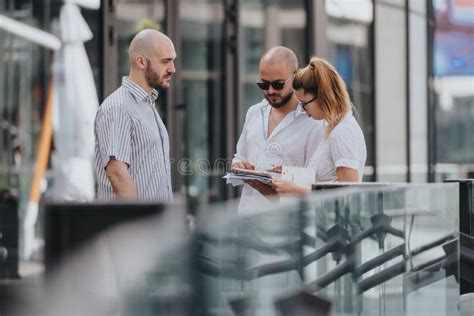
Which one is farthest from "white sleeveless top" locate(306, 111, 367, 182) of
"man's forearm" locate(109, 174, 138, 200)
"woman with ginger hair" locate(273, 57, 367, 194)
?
"man's forearm" locate(109, 174, 138, 200)

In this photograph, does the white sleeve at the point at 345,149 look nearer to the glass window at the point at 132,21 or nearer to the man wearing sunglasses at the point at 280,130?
the man wearing sunglasses at the point at 280,130

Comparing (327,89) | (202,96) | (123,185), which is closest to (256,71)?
(202,96)

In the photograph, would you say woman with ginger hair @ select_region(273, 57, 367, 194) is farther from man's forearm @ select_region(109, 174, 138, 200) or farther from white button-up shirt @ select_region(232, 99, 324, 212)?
man's forearm @ select_region(109, 174, 138, 200)

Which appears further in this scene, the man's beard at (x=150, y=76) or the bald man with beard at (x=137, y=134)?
the man's beard at (x=150, y=76)

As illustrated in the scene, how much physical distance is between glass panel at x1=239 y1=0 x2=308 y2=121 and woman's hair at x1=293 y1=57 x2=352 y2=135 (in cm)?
759

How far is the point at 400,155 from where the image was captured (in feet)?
58.9

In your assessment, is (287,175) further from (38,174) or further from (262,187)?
(38,174)

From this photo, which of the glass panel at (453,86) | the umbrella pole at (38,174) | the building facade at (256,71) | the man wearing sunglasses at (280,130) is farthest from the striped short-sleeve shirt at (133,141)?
the glass panel at (453,86)

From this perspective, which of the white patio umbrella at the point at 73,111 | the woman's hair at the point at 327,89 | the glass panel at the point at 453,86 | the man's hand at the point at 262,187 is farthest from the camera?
the glass panel at the point at 453,86

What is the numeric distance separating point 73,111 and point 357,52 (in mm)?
6485

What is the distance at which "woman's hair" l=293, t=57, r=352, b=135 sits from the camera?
606 centimetres

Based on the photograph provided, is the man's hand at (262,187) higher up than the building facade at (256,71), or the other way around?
the building facade at (256,71)

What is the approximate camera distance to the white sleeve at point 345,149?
5977 millimetres

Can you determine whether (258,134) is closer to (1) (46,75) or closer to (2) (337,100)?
(2) (337,100)
